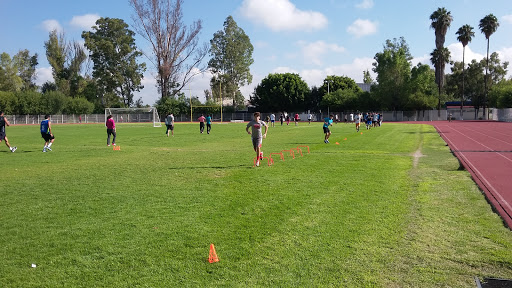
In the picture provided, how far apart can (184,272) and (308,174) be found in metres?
6.65

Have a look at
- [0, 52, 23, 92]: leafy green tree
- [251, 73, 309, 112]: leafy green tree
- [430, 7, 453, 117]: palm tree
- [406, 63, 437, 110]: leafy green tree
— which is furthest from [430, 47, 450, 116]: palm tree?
[0, 52, 23, 92]: leafy green tree

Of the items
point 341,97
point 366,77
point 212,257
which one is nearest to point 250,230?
point 212,257

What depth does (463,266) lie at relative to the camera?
4.50m

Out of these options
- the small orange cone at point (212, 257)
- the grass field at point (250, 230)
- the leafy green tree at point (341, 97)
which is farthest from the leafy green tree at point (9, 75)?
the small orange cone at point (212, 257)

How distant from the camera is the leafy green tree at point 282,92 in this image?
7888 cm

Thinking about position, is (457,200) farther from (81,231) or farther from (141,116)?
(141,116)

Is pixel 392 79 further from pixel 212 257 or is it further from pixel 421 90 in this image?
pixel 212 257

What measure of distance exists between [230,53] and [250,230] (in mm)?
78349

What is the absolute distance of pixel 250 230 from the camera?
18.8ft

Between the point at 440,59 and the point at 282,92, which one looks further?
the point at 282,92

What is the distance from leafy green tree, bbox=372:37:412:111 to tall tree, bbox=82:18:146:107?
50250 millimetres

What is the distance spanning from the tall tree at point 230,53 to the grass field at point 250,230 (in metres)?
73.3

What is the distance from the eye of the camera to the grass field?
4.29m

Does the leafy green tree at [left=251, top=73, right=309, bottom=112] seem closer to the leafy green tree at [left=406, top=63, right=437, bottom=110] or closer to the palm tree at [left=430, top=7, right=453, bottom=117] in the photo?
the leafy green tree at [left=406, top=63, right=437, bottom=110]
